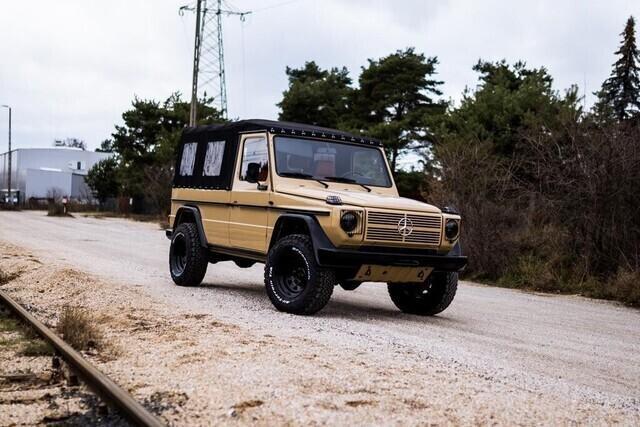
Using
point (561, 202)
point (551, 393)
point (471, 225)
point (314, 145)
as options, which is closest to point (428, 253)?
point (314, 145)

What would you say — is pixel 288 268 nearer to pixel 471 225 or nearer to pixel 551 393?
pixel 551 393

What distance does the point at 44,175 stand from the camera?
73.4 metres

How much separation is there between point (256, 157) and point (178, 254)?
259cm

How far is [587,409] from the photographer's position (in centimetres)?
538

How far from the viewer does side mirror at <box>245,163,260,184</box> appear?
9.79m

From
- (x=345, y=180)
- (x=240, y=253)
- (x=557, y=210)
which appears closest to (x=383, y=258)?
(x=345, y=180)

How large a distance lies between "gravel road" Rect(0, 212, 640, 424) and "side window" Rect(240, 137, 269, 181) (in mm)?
1656

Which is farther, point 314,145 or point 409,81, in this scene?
point 409,81

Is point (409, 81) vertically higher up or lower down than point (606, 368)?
higher up

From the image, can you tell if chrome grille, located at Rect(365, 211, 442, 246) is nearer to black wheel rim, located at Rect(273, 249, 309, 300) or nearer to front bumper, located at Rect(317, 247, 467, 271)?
front bumper, located at Rect(317, 247, 467, 271)

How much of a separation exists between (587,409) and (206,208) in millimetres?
6922

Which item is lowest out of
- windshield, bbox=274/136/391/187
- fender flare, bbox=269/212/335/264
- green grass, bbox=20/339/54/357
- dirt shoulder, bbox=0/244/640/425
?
green grass, bbox=20/339/54/357

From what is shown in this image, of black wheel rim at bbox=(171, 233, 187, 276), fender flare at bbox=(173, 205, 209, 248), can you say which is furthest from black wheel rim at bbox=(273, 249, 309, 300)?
black wheel rim at bbox=(171, 233, 187, 276)

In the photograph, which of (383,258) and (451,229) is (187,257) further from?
(451,229)
